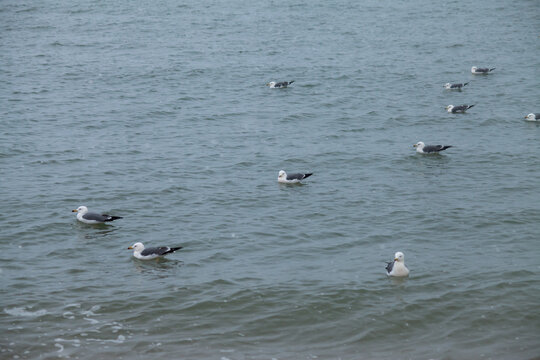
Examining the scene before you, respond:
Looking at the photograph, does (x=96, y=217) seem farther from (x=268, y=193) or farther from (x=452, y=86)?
(x=452, y=86)

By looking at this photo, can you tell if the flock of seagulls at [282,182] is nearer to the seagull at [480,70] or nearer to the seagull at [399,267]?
the seagull at [399,267]

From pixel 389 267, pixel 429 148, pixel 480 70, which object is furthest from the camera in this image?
pixel 480 70

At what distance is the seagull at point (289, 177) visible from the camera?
2758cm

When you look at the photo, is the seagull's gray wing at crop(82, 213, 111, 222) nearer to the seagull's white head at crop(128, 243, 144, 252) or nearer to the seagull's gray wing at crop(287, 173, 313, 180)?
the seagull's white head at crop(128, 243, 144, 252)

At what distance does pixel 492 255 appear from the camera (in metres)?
21.2

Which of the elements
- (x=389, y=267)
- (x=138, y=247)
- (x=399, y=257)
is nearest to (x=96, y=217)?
(x=138, y=247)

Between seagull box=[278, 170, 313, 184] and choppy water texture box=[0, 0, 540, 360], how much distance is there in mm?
383

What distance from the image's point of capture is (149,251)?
69.9 ft

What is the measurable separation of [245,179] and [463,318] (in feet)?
40.8

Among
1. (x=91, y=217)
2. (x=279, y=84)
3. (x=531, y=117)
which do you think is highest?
(x=91, y=217)

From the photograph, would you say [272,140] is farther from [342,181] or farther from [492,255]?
[492,255]

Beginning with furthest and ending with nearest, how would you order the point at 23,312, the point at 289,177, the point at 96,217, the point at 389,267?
the point at 289,177, the point at 96,217, the point at 389,267, the point at 23,312

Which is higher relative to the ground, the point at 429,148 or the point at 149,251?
the point at 149,251

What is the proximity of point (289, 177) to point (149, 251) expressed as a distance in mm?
7711
